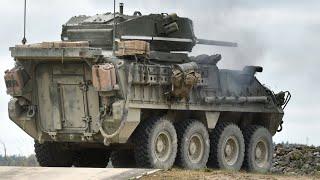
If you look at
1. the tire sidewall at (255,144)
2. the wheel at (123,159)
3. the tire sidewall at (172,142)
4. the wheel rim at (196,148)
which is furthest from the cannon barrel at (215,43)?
the tire sidewall at (172,142)

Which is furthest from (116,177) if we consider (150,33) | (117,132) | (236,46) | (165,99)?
(236,46)

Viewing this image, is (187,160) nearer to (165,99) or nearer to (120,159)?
(165,99)

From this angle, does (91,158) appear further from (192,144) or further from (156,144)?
(156,144)

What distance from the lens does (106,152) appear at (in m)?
28.8

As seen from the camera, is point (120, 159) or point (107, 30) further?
point (120, 159)

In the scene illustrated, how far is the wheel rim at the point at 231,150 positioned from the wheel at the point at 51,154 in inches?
161

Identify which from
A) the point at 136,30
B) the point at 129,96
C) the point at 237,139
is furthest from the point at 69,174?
the point at 237,139

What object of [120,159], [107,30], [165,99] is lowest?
[120,159]

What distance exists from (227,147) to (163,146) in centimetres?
311

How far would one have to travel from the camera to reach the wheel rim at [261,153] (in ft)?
95.9

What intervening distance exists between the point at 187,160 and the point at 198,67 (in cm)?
228

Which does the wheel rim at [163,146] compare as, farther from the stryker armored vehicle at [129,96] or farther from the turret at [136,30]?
the turret at [136,30]

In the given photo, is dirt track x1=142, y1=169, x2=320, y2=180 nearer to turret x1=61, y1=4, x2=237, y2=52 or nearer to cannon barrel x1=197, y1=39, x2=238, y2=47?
turret x1=61, y1=4, x2=237, y2=52

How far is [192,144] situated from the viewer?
86.6ft
